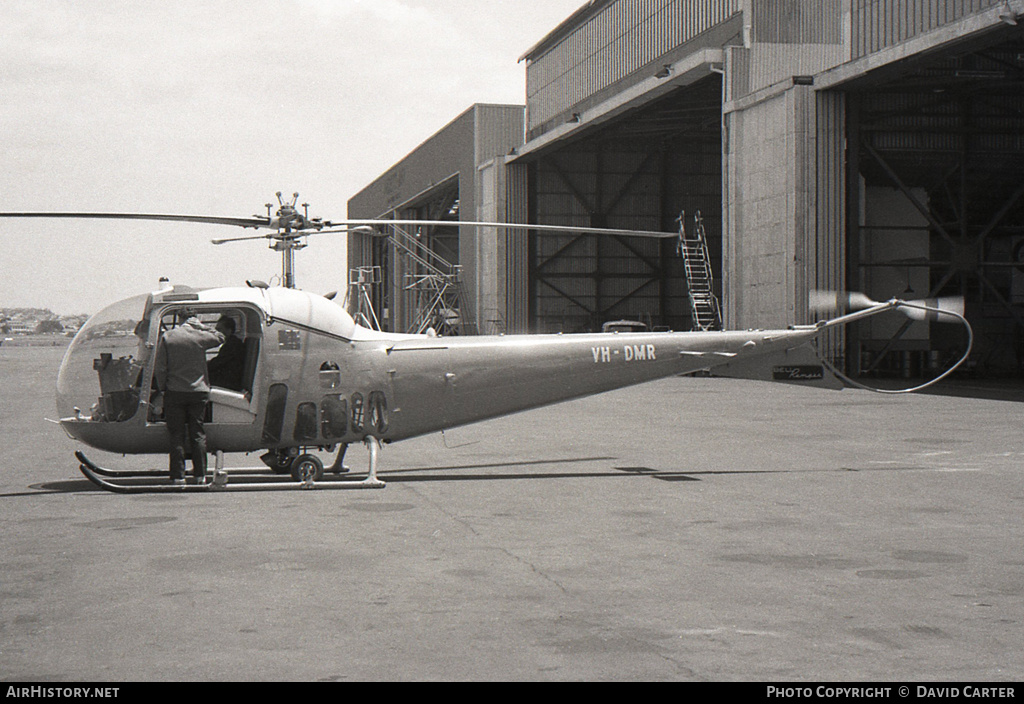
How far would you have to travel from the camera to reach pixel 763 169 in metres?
33.4

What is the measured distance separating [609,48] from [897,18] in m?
21.6

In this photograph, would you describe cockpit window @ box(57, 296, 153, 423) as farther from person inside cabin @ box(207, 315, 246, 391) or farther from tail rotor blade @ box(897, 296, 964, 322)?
tail rotor blade @ box(897, 296, 964, 322)

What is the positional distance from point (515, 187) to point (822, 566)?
155 feet

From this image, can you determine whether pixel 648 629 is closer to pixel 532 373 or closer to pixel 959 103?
pixel 532 373

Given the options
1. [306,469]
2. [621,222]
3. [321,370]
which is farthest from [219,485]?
[621,222]

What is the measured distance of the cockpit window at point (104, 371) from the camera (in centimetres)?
1145

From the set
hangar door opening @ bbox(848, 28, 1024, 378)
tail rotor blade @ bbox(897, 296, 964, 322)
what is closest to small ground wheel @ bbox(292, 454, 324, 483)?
tail rotor blade @ bbox(897, 296, 964, 322)

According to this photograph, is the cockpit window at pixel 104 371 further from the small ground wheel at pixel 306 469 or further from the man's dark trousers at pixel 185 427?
the small ground wheel at pixel 306 469

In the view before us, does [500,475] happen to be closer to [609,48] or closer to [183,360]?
[183,360]

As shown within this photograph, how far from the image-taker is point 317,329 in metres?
12.1

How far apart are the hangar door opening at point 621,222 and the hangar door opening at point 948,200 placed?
16.0 m

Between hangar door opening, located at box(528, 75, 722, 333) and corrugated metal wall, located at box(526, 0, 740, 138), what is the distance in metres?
3.24

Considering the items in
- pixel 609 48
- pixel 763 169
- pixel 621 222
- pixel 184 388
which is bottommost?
pixel 184 388

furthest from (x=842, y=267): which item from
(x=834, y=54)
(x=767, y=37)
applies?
(x=767, y=37)
